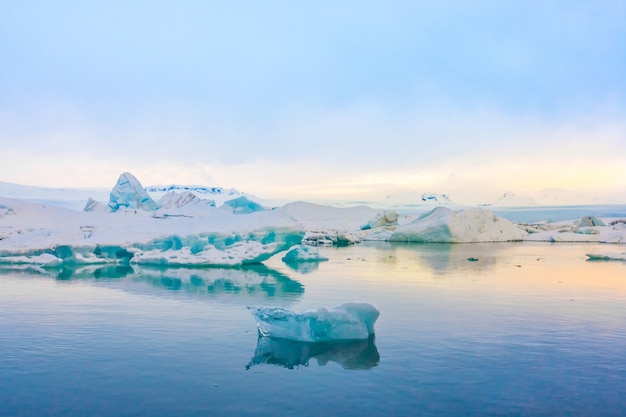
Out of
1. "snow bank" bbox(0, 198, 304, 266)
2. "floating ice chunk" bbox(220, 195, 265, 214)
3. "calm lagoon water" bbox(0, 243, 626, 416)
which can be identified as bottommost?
"calm lagoon water" bbox(0, 243, 626, 416)

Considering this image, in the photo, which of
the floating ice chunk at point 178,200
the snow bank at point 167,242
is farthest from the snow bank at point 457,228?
the snow bank at point 167,242

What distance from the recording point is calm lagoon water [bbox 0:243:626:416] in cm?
514

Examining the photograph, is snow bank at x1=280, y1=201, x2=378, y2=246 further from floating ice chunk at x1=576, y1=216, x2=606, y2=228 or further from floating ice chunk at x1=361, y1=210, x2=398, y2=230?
floating ice chunk at x1=576, y1=216, x2=606, y2=228

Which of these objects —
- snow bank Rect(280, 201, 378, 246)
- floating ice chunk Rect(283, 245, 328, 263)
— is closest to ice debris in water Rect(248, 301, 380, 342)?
floating ice chunk Rect(283, 245, 328, 263)

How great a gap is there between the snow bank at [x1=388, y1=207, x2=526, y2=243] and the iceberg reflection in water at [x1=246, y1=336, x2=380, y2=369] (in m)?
27.6

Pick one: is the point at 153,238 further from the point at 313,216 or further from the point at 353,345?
the point at 313,216

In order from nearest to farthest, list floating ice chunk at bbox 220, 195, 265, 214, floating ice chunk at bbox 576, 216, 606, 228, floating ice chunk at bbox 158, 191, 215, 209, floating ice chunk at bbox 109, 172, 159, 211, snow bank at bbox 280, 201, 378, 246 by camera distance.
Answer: floating ice chunk at bbox 220, 195, 265, 214
floating ice chunk at bbox 109, 172, 159, 211
floating ice chunk at bbox 158, 191, 215, 209
floating ice chunk at bbox 576, 216, 606, 228
snow bank at bbox 280, 201, 378, 246

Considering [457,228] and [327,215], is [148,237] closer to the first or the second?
[457,228]

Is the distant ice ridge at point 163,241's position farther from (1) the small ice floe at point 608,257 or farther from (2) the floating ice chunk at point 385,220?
(2) the floating ice chunk at point 385,220

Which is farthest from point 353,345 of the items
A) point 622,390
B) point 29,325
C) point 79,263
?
point 79,263

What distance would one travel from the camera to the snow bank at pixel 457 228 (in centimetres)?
3434

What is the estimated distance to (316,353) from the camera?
22.5ft

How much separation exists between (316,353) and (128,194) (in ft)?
102

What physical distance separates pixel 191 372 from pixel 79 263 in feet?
44.7
